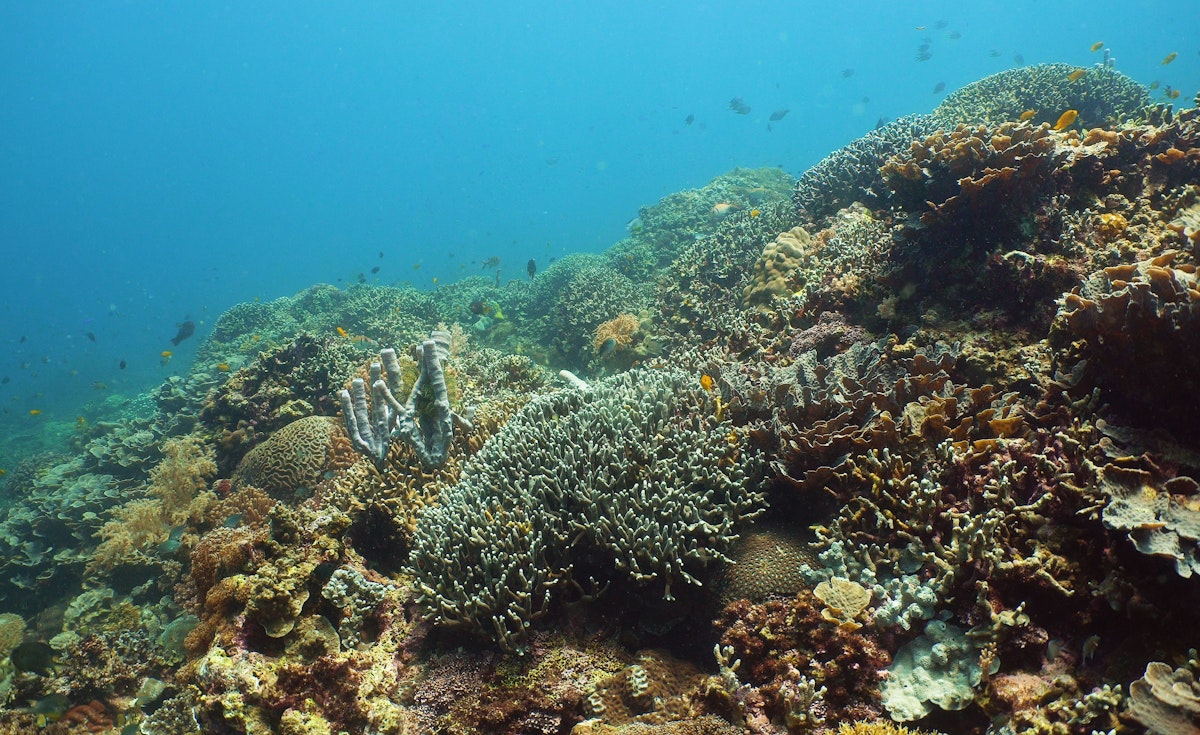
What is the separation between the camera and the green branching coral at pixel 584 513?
3.64 meters

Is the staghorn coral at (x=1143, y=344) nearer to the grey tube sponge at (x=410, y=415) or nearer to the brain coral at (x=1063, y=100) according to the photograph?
the grey tube sponge at (x=410, y=415)

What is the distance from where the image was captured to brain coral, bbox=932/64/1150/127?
11.7m

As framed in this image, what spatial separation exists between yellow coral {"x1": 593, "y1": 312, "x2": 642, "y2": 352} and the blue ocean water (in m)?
85.0

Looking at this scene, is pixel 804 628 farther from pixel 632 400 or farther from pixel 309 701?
pixel 309 701

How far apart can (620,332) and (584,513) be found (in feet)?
20.9

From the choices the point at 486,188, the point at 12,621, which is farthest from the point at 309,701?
the point at 486,188

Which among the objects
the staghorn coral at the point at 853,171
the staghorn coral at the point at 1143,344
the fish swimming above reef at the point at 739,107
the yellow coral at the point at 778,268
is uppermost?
the fish swimming above reef at the point at 739,107

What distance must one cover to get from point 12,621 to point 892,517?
12.3 meters

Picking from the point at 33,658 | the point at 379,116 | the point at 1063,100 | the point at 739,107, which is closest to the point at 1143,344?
the point at 33,658

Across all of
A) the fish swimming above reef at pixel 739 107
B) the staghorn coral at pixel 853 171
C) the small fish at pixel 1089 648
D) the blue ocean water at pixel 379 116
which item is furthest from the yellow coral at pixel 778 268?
the blue ocean water at pixel 379 116

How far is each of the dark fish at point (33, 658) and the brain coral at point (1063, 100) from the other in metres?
16.3

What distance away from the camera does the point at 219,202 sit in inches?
6693

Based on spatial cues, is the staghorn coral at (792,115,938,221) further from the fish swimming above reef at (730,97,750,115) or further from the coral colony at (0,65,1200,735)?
the fish swimming above reef at (730,97,750,115)

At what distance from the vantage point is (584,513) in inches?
154
